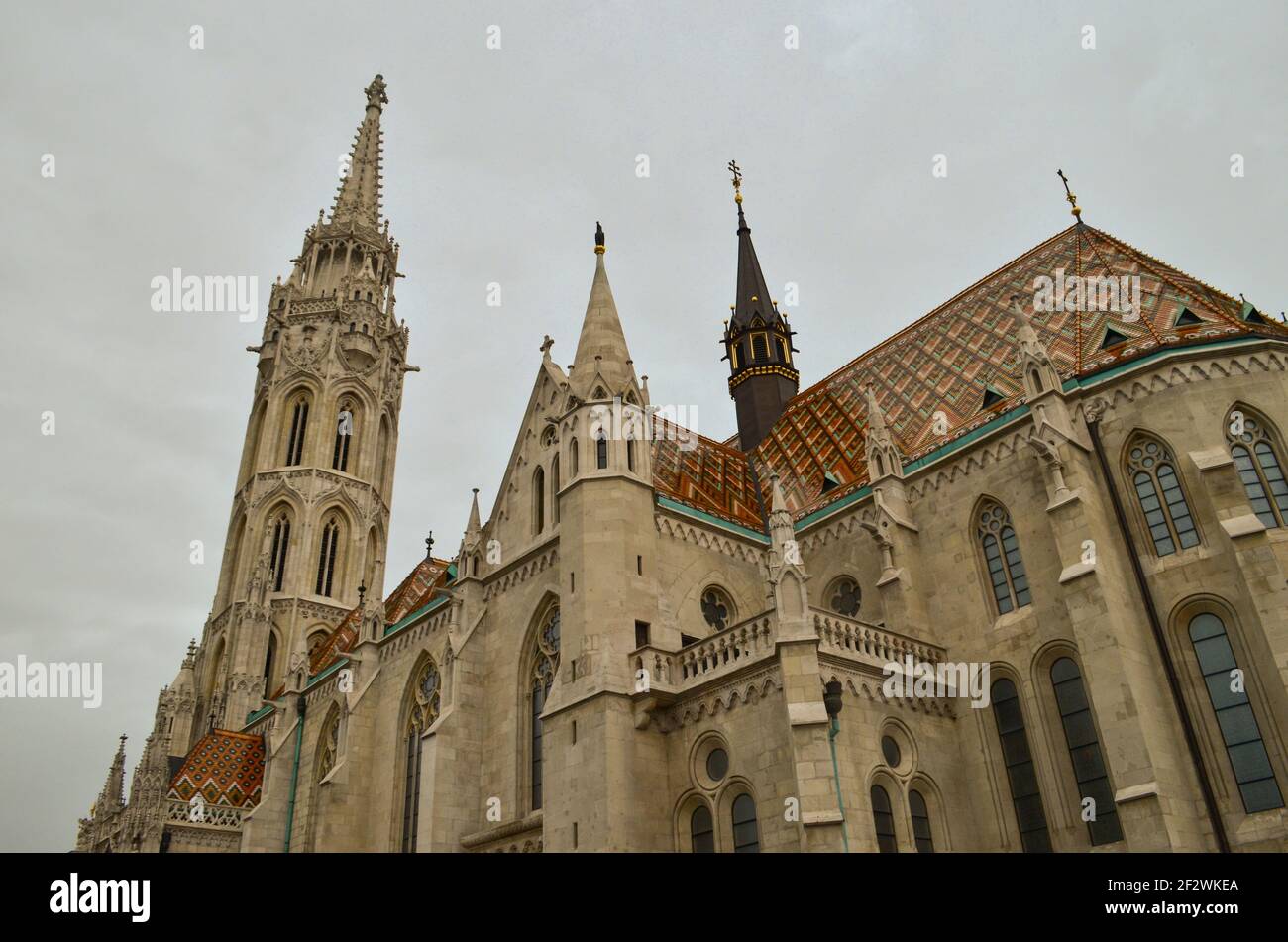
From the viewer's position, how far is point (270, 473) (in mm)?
49094

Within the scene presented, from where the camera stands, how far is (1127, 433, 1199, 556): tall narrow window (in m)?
18.4

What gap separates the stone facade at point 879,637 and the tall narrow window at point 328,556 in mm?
21326

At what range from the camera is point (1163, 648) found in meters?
17.6

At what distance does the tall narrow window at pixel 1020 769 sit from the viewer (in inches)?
707

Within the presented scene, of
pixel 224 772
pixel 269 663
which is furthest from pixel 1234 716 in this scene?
pixel 269 663

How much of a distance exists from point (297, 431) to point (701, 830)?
3952 cm

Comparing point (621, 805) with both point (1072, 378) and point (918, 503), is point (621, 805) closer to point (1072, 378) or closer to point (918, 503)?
point (918, 503)

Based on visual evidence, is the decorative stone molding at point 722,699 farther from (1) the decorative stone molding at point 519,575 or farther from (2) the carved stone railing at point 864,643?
(1) the decorative stone molding at point 519,575

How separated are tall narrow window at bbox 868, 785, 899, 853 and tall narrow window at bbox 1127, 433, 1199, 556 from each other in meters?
7.24

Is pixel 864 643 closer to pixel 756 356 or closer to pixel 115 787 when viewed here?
pixel 756 356

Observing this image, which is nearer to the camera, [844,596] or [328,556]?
[844,596]

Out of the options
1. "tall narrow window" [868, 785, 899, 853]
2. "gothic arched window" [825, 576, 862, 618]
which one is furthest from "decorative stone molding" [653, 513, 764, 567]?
"tall narrow window" [868, 785, 899, 853]

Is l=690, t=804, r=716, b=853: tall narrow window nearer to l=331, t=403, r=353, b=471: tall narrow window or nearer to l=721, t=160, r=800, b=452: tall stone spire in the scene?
l=721, t=160, r=800, b=452: tall stone spire
